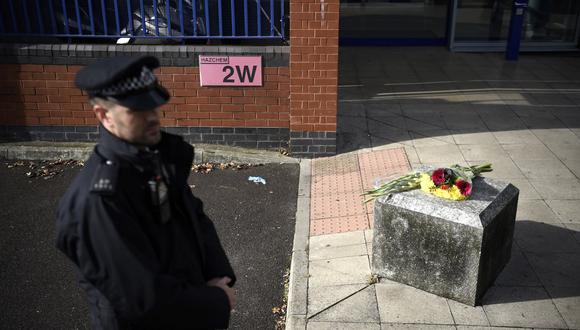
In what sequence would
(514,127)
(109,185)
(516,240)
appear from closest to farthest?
(109,185) < (516,240) < (514,127)

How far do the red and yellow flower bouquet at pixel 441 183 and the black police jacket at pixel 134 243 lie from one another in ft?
7.21

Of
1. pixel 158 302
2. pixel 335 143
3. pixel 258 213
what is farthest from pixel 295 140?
pixel 158 302

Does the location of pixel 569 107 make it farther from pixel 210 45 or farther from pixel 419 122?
pixel 210 45

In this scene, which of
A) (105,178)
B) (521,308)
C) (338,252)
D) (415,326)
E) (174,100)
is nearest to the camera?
(105,178)

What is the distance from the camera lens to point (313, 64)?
659cm

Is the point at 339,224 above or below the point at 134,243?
below

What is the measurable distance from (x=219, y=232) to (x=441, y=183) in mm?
2291

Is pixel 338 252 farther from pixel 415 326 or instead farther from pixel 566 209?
pixel 566 209

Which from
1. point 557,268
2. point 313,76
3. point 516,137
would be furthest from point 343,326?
point 516,137

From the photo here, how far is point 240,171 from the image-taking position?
6.81 meters

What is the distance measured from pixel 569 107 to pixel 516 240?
4.57m

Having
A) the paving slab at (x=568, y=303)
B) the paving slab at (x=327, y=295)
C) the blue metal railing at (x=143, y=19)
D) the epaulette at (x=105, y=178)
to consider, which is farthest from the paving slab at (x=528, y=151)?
the epaulette at (x=105, y=178)

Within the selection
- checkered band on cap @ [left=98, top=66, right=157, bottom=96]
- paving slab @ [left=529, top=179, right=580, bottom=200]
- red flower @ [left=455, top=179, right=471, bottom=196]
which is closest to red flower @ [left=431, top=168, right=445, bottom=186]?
red flower @ [left=455, top=179, right=471, bottom=196]

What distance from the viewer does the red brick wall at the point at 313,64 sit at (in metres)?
6.35
